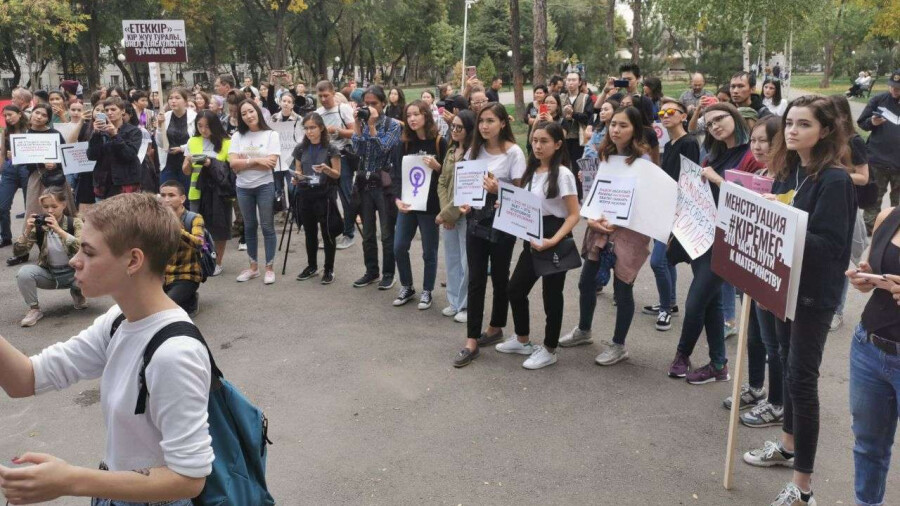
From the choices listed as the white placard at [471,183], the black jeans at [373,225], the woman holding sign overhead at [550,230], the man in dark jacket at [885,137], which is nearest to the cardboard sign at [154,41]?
the black jeans at [373,225]

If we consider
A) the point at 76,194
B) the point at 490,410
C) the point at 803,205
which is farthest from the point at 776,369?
the point at 76,194

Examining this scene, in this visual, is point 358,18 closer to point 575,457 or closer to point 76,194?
point 76,194

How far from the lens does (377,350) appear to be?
20.7 feet

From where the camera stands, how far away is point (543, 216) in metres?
5.65

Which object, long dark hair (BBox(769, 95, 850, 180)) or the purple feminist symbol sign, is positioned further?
the purple feminist symbol sign

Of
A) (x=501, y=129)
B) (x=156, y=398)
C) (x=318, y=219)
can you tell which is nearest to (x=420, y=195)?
(x=501, y=129)

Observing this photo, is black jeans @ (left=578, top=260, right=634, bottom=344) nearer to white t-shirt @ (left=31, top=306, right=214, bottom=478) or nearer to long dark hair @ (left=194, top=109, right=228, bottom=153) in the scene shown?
white t-shirt @ (left=31, top=306, right=214, bottom=478)

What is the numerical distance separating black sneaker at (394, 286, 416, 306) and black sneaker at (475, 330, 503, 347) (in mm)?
1395

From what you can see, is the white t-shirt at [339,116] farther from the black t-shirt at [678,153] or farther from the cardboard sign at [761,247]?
the cardboard sign at [761,247]

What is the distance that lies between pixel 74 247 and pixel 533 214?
4680 millimetres

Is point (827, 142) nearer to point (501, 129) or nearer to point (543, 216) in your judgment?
point (543, 216)

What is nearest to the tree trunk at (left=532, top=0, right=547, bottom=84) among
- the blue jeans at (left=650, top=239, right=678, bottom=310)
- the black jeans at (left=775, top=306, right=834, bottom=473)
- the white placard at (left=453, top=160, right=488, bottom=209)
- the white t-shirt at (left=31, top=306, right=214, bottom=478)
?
the blue jeans at (left=650, top=239, right=678, bottom=310)

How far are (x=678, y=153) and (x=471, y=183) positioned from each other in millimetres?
1726

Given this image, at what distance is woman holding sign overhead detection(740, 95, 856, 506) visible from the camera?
3543mm
